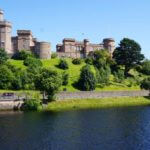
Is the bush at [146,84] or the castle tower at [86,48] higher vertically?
the castle tower at [86,48]

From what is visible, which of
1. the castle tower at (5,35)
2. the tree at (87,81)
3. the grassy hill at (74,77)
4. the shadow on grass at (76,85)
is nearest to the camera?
the tree at (87,81)

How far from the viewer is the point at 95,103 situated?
95.4 metres

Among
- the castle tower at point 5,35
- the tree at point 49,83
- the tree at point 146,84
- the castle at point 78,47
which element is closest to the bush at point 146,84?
the tree at point 146,84

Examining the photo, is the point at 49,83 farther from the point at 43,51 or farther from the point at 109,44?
the point at 109,44

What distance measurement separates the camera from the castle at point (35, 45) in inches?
5290

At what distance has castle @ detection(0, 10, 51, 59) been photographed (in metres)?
134

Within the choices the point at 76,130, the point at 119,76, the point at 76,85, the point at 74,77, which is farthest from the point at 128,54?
the point at 76,130

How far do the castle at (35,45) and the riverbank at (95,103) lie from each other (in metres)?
41.7

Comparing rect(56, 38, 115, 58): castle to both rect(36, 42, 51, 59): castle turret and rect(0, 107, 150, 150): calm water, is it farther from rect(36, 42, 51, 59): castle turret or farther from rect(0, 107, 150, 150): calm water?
rect(0, 107, 150, 150): calm water

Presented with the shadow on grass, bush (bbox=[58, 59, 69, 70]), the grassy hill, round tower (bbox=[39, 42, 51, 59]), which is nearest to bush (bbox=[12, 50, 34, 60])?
the grassy hill

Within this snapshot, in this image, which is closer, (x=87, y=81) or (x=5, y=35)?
(x=87, y=81)

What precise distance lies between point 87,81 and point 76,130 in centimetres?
4840

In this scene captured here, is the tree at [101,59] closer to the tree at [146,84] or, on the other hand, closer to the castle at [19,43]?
the castle at [19,43]

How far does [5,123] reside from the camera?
6438 centimetres
